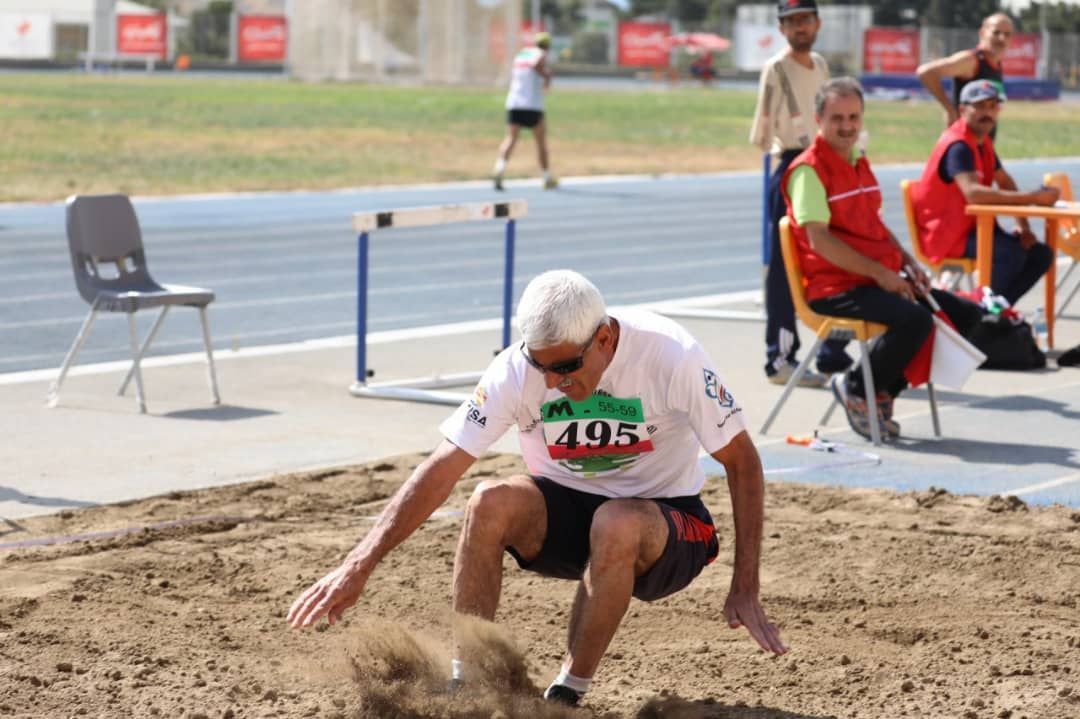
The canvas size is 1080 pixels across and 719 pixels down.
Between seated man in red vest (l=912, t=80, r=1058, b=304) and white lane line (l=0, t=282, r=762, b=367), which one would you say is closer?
seated man in red vest (l=912, t=80, r=1058, b=304)

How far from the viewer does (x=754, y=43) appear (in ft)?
218

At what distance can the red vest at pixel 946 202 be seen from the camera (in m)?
10.2

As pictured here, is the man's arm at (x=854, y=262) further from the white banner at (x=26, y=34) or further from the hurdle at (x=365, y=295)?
the white banner at (x=26, y=34)

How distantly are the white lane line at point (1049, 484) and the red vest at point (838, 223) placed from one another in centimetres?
137

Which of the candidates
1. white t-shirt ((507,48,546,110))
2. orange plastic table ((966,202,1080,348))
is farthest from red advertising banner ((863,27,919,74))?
orange plastic table ((966,202,1080,348))

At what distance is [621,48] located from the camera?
71375 mm

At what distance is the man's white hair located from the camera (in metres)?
4.03

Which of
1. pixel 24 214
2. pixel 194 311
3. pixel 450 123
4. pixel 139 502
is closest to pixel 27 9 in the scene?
pixel 450 123

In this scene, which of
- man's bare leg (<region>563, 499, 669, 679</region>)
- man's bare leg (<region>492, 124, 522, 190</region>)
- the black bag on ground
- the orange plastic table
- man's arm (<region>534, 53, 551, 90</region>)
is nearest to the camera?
man's bare leg (<region>563, 499, 669, 679</region>)

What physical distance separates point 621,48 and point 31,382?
63.8 m

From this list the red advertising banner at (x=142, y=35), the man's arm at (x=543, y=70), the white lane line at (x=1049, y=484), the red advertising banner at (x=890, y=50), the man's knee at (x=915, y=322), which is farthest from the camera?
the red advertising banner at (x=142, y=35)

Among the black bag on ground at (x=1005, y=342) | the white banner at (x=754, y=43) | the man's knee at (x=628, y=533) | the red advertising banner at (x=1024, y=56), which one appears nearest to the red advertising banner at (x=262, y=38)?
the white banner at (x=754, y=43)

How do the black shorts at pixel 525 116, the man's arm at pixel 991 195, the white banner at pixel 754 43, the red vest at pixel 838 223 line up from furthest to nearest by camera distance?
the white banner at pixel 754 43 < the black shorts at pixel 525 116 < the man's arm at pixel 991 195 < the red vest at pixel 838 223

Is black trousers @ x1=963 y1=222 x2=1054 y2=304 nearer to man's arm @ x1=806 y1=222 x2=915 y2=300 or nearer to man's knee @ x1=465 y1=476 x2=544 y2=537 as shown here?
man's arm @ x1=806 y1=222 x2=915 y2=300
